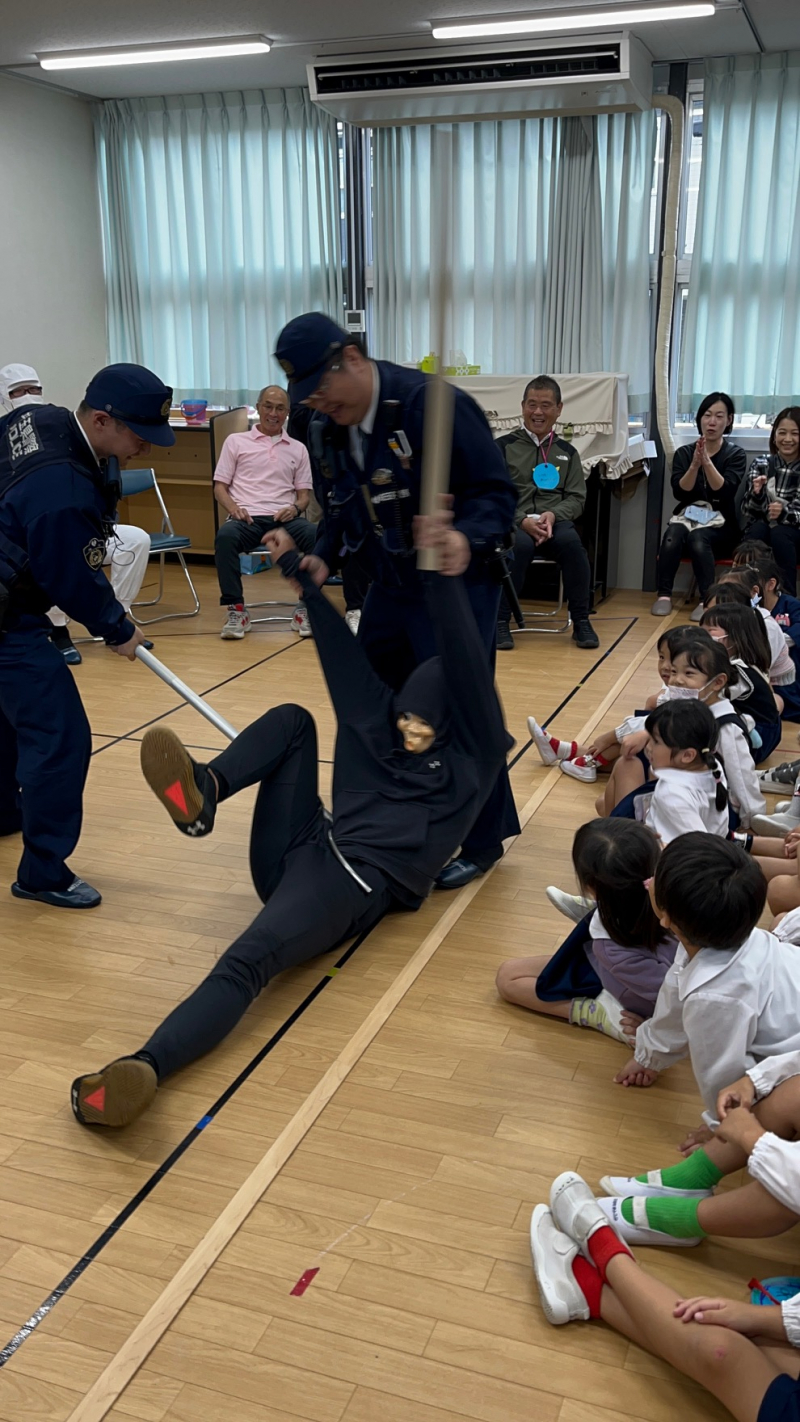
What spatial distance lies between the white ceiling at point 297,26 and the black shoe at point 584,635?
2.92 m

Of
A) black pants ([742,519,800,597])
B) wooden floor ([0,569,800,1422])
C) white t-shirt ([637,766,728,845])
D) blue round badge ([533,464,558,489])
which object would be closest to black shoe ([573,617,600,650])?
blue round badge ([533,464,558,489])

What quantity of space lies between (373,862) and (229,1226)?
0.95m

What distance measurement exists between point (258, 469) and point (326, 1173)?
16.2 ft

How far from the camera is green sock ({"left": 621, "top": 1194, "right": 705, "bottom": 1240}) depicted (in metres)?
1.93

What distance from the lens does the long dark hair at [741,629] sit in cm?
389

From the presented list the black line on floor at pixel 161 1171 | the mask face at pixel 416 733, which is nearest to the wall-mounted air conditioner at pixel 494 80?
the mask face at pixel 416 733

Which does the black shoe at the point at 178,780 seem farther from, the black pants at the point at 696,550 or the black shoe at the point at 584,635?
the black pants at the point at 696,550

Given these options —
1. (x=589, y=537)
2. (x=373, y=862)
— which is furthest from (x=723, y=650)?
(x=589, y=537)

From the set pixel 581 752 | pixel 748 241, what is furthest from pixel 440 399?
pixel 748 241

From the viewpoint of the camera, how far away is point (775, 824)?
134 inches

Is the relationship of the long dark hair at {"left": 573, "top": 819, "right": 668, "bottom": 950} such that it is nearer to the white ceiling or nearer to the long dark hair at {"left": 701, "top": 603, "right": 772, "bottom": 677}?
the long dark hair at {"left": 701, "top": 603, "right": 772, "bottom": 677}

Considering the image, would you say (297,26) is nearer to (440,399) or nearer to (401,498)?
(401,498)

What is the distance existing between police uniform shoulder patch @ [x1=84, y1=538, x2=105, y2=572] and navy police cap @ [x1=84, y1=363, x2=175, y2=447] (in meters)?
0.30

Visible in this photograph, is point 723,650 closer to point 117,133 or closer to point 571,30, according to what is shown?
point 571,30
